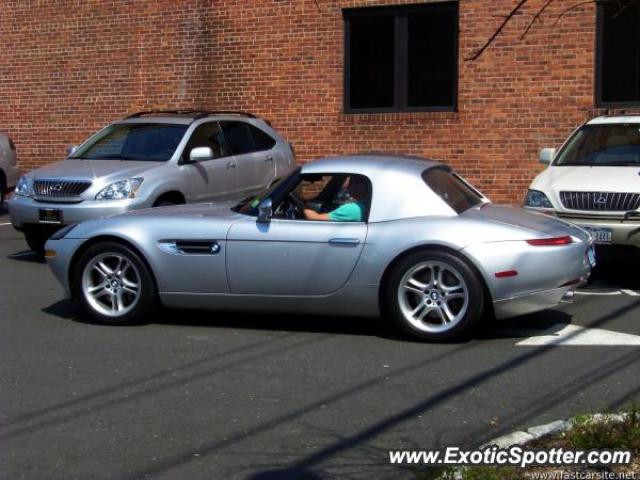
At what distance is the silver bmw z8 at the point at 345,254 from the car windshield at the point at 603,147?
301cm

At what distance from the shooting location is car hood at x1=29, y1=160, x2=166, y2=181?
1074 centimetres

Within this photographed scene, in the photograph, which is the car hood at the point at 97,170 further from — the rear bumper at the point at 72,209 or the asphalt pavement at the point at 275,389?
the asphalt pavement at the point at 275,389

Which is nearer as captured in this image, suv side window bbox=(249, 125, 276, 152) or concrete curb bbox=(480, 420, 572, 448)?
concrete curb bbox=(480, 420, 572, 448)

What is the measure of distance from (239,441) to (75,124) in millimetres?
13584

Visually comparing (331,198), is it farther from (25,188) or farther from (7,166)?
(7,166)

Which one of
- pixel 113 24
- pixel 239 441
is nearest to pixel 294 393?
pixel 239 441

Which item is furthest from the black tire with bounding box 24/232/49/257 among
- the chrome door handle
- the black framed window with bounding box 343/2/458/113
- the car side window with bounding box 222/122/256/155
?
the black framed window with bounding box 343/2/458/113

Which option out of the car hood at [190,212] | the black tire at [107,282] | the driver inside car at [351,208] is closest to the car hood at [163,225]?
the car hood at [190,212]

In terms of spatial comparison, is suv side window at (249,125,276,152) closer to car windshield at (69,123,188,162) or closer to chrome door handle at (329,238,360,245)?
car windshield at (69,123,188,162)

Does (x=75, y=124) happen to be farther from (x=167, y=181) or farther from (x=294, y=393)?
(x=294, y=393)

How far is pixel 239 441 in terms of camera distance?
5.00 m

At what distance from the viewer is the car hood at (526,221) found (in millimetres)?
7098

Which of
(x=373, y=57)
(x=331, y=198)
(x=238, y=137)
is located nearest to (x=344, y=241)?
(x=331, y=198)

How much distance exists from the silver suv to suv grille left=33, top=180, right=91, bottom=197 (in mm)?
11
